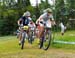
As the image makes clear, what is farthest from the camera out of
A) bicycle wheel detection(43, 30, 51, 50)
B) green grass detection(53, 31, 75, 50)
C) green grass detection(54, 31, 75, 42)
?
green grass detection(54, 31, 75, 42)

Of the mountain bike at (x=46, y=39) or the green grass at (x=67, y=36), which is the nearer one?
the mountain bike at (x=46, y=39)

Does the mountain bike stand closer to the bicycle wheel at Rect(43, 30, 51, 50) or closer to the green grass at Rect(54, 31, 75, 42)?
the bicycle wheel at Rect(43, 30, 51, 50)

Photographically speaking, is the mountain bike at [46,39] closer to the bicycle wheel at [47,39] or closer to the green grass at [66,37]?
the bicycle wheel at [47,39]

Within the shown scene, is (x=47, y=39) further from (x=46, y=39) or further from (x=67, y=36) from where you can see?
(x=67, y=36)

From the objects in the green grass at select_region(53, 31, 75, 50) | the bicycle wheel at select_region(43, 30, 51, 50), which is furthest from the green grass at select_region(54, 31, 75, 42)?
the bicycle wheel at select_region(43, 30, 51, 50)

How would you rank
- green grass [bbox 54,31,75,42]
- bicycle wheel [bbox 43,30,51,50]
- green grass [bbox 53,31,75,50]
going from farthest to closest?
green grass [bbox 54,31,75,42] → green grass [bbox 53,31,75,50] → bicycle wheel [bbox 43,30,51,50]

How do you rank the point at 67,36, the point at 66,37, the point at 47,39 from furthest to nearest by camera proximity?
the point at 67,36
the point at 66,37
the point at 47,39

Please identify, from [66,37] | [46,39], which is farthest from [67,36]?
[46,39]

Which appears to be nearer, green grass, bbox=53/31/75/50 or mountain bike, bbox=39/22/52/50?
mountain bike, bbox=39/22/52/50

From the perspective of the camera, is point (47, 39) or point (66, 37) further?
point (66, 37)

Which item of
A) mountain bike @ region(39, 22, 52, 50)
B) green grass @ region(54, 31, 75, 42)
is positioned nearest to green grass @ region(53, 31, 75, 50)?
green grass @ region(54, 31, 75, 42)

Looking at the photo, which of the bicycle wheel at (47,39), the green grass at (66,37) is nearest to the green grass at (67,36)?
the green grass at (66,37)

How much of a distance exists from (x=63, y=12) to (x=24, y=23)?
248 centimetres

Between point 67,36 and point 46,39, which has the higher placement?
point 46,39
